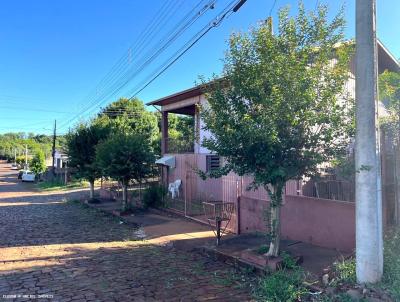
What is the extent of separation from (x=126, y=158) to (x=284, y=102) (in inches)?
365

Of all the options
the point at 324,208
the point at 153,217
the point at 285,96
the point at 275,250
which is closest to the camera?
the point at 285,96

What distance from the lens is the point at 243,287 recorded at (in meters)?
5.56

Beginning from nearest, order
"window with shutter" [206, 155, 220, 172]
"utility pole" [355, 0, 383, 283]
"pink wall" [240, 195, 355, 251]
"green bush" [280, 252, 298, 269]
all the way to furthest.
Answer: "utility pole" [355, 0, 383, 283] < "green bush" [280, 252, 298, 269] < "pink wall" [240, 195, 355, 251] < "window with shutter" [206, 155, 220, 172]

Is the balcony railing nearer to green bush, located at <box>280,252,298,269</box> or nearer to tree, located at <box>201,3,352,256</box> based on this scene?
tree, located at <box>201,3,352,256</box>

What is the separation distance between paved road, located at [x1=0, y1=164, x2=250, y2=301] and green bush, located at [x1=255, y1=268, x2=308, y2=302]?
30 cm

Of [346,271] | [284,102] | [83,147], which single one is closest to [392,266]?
[346,271]

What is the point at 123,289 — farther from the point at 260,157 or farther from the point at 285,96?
the point at 285,96

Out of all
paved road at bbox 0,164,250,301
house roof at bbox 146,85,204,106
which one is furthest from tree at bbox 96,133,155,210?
house roof at bbox 146,85,204,106

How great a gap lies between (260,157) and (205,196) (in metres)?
9.89

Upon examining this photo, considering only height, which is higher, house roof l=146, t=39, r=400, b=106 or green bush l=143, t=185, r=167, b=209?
house roof l=146, t=39, r=400, b=106

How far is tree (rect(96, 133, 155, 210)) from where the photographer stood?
1360cm

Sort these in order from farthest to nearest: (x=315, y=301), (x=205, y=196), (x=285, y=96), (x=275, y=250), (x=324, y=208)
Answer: (x=205, y=196), (x=324, y=208), (x=275, y=250), (x=285, y=96), (x=315, y=301)

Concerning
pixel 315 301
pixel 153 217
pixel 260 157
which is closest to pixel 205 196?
pixel 153 217

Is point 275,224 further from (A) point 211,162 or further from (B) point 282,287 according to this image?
(A) point 211,162
